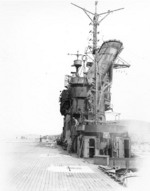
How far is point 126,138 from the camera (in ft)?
66.0

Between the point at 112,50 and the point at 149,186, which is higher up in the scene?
the point at 112,50

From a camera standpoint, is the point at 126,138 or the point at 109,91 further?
the point at 109,91

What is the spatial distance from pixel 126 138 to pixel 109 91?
28.4ft

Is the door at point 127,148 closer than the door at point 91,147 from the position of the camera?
No

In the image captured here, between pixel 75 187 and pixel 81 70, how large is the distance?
23359 millimetres

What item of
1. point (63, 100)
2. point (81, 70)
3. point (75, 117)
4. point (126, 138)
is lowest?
point (126, 138)

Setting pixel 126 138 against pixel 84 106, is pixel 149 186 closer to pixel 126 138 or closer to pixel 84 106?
pixel 126 138

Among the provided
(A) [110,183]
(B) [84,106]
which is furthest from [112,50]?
(A) [110,183]

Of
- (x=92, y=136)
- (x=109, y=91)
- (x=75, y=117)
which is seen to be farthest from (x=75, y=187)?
(x=109, y=91)

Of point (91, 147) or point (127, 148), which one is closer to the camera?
point (91, 147)

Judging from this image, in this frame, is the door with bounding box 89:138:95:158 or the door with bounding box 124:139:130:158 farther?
the door with bounding box 124:139:130:158

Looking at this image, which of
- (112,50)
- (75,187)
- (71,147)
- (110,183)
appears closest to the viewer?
(75,187)

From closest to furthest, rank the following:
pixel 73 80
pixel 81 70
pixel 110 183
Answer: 1. pixel 110 183
2. pixel 73 80
3. pixel 81 70

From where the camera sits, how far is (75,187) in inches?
313
